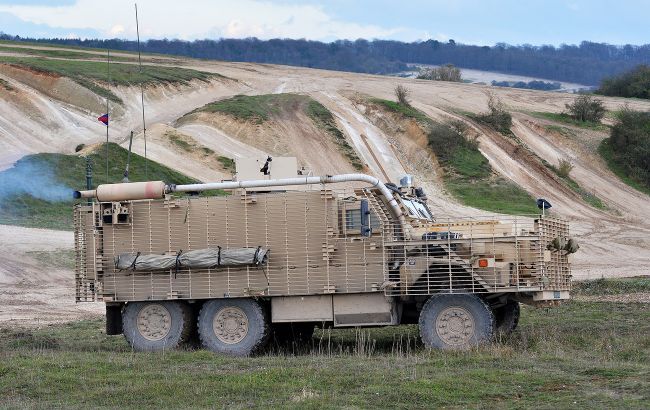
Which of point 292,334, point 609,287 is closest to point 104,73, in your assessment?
point 609,287

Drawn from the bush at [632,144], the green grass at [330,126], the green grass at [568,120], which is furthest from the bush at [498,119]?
the green grass at [330,126]

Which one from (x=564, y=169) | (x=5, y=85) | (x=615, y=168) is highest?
(x=5, y=85)

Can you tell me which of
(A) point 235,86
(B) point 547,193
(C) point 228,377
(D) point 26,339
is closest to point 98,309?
(D) point 26,339

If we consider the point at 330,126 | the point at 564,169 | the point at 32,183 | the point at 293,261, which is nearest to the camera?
the point at 293,261

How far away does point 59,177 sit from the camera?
144 feet

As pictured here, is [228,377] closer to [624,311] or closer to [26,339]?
[26,339]

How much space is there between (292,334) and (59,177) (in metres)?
26.2

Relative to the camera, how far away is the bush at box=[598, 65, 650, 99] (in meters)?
86.8

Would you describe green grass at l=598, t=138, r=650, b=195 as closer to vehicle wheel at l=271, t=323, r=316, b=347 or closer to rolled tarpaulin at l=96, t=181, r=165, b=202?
vehicle wheel at l=271, t=323, r=316, b=347

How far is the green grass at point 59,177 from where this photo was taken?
130ft

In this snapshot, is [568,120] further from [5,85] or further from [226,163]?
[5,85]

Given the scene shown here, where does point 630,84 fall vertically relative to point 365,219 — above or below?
above

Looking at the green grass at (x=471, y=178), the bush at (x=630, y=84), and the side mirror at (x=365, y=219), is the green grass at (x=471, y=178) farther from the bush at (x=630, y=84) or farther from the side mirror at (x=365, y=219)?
the side mirror at (x=365, y=219)

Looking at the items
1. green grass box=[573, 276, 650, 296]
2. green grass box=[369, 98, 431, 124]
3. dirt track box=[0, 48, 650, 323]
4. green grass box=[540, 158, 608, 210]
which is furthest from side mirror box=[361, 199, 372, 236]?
green grass box=[369, 98, 431, 124]
